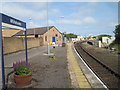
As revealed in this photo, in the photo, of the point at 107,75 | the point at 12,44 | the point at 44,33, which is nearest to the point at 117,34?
the point at 44,33

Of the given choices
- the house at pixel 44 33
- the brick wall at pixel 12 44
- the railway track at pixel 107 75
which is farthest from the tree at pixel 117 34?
the railway track at pixel 107 75

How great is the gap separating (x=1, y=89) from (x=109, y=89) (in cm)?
445

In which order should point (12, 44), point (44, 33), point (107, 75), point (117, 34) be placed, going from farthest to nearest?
point (44, 33)
point (117, 34)
point (12, 44)
point (107, 75)

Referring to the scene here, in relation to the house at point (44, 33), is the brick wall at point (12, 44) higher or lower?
lower

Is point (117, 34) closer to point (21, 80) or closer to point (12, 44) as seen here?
point (12, 44)

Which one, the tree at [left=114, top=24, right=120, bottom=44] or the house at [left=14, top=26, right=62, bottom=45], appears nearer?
the tree at [left=114, top=24, right=120, bottom=44]

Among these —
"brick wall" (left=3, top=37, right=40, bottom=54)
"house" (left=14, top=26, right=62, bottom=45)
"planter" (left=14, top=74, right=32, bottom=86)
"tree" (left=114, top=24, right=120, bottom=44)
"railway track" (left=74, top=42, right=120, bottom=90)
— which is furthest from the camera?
"house" (left=14, top=26, right=62, bottom=45)

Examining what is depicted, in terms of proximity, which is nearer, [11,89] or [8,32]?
[11,89]

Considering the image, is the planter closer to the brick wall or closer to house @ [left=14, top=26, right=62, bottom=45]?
the brick wall

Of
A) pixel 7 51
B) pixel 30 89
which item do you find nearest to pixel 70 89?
pixel 30 89

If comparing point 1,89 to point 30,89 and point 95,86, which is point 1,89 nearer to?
point 30,89

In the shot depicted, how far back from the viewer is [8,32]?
50.7 meters

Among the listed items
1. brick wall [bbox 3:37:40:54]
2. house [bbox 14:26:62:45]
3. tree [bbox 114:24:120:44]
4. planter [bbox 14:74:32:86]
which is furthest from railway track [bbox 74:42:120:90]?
house [bbox 14:26:62:45]

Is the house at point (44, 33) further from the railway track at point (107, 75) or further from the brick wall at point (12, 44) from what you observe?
the railway track at point (107, 75)
